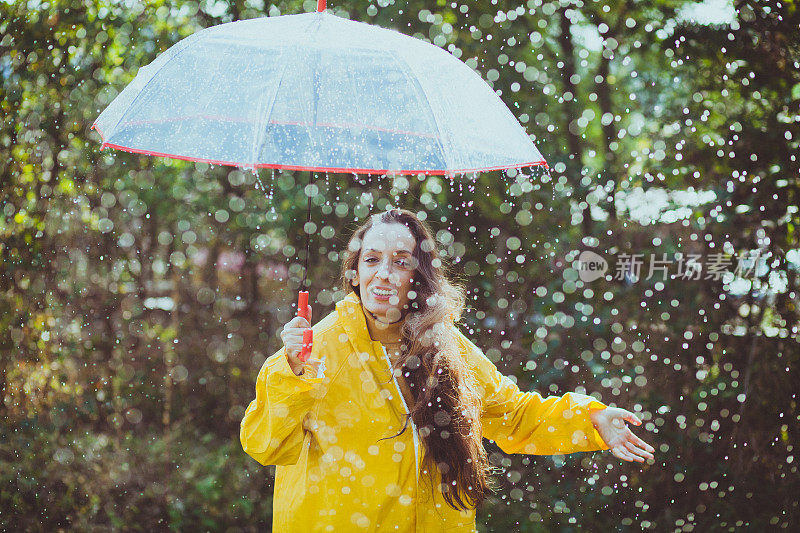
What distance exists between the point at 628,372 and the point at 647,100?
5.41 ft

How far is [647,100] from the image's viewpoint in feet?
13.7

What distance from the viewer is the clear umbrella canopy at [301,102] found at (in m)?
1.96

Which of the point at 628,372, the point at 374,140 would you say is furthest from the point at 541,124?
the point at 374,140

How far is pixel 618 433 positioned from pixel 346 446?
0.90 meters

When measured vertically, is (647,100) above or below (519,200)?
above

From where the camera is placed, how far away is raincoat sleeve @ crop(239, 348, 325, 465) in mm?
1967

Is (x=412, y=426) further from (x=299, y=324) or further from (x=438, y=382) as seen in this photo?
(x=299, y=324)

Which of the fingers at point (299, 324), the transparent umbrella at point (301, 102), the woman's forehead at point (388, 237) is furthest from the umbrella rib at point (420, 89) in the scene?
the fingers at point (299, 324)

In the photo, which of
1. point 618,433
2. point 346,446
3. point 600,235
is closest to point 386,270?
point 346,446

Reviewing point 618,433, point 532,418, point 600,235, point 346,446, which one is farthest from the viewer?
point 600,235

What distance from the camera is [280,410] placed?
199cm

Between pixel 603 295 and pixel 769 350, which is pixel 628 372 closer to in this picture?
pixel 603 295

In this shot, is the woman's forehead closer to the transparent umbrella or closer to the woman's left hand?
the transparent umbrella

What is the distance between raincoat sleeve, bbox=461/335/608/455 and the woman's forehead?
47 centimetres
